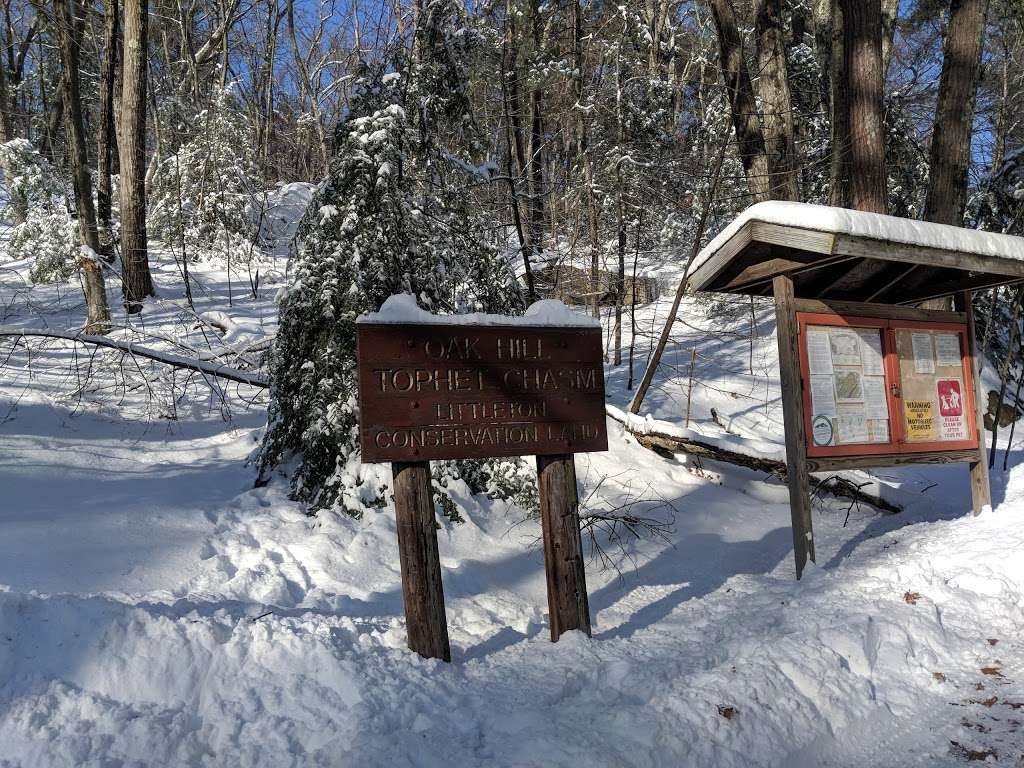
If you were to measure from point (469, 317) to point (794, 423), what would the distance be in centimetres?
271

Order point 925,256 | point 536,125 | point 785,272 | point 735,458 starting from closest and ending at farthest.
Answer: point 925,256 < point 785,272 < point 735,458 < point 536,125

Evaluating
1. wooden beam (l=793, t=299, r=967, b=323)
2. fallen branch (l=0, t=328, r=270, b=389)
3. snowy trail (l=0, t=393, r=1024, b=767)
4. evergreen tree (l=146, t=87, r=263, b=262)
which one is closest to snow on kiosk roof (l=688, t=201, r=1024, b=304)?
wooden beam (l=793, t=299, r=967, b=323)

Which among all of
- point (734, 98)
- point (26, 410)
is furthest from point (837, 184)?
point (26, 410)

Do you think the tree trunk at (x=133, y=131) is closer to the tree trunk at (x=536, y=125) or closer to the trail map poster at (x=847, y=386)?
the tree trunk at (x=536, y=125)

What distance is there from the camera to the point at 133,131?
36.1 feet

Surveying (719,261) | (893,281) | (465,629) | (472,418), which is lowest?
(465,629)

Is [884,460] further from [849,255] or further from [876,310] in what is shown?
[849,255]

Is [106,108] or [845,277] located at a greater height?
[106,108]

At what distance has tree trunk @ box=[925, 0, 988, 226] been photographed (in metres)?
9.05

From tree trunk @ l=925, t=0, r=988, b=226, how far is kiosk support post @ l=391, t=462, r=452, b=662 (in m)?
8.32

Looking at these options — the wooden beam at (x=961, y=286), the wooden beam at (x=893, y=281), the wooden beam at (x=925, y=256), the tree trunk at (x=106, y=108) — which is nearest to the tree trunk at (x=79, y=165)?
the tree trunk at (x=106, y=108)

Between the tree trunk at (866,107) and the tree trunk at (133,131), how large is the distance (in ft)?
32.7

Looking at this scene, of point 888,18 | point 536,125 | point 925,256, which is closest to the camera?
point 925,256

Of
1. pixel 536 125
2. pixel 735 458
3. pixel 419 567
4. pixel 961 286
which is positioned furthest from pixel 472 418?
pixel 536 125
